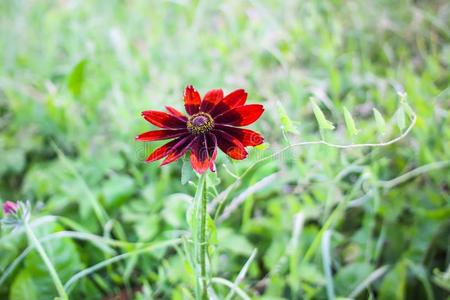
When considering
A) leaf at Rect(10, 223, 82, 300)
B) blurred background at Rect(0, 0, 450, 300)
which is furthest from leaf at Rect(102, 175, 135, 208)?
leaf at Rect(10, 223, 82, 300)

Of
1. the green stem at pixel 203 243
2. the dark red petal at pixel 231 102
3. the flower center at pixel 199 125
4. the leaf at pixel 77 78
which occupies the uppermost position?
the leaf at pixel 77 78

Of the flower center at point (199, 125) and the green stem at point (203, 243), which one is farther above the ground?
the flower center at point (199, 125)

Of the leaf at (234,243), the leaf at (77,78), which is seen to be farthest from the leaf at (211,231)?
the leaf at (77,78)

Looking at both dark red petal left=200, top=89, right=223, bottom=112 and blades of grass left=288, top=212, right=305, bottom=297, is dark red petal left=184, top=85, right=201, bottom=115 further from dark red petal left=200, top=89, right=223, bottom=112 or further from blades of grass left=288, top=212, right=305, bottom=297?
blades of grass left=288, top=212, right=305, bottom=297

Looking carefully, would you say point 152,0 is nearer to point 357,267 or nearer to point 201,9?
point 201,9

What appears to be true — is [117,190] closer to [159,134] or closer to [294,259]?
[294,259]

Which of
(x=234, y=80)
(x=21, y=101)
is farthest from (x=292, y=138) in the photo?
(x=21, y=101)

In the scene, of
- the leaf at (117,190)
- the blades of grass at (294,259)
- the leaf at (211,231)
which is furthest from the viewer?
the leaf at (117,190)

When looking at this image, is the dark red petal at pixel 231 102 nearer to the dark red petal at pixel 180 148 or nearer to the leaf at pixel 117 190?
the dark red petal at pixel 180 148
